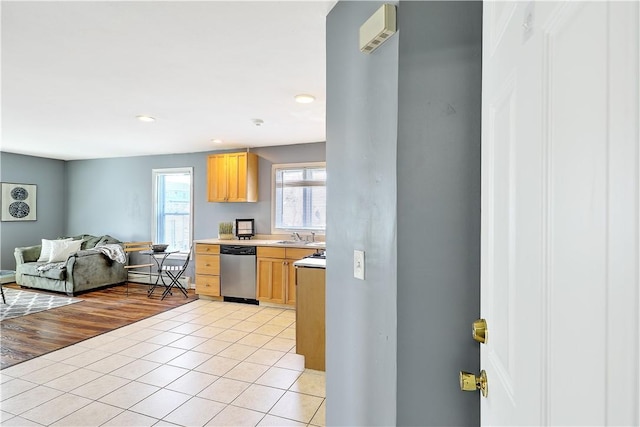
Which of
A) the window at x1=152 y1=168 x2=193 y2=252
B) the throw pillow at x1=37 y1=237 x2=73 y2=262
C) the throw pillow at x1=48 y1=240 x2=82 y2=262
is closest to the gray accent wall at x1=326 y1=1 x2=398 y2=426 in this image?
the window at x1=152 y1=168 x2=193 y2=252

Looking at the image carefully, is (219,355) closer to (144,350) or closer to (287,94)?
(144,350)

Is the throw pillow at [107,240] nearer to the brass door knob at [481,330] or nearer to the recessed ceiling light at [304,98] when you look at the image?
the recessed ceiling light at [304,98]

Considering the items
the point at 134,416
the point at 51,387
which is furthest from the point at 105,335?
the point at 134,416

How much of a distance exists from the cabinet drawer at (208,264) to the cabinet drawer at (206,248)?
0.06 m

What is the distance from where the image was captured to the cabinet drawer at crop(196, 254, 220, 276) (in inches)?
197

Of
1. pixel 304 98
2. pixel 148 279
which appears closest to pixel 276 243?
pixel 304 98

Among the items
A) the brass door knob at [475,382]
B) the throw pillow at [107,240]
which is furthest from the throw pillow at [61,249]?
the brass door knob at [475,382]

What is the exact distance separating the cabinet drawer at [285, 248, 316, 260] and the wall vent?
3348mm

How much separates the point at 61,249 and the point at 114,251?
0.98 meters

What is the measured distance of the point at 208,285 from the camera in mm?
5023

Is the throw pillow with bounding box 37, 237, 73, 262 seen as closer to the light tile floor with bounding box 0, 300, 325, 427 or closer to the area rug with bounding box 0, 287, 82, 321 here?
the area rug with bounding box 0, 287, 82, 321

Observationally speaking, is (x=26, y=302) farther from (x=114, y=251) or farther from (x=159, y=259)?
(x=159, y=259)
